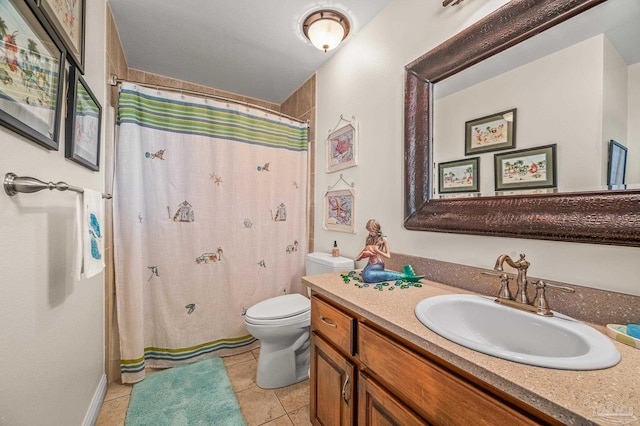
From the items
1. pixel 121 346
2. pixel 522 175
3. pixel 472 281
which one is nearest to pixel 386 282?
pixel 472 281

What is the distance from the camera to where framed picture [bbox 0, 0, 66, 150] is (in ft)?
2.11

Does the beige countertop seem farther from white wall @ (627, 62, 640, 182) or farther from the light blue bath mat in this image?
the light blue bath mat

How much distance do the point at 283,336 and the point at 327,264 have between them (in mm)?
522

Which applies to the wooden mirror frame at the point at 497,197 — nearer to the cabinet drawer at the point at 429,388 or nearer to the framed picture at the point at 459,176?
the framed picture at the point at 459,176

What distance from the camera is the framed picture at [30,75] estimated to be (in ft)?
2.11

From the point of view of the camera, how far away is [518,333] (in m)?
0.83

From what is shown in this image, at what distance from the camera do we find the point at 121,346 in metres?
1.61

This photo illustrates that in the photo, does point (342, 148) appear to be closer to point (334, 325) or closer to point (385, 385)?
point (334, 325)

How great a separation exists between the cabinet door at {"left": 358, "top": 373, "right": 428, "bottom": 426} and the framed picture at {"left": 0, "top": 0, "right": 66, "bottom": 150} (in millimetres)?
1281

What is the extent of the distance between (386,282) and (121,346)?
1710 mm

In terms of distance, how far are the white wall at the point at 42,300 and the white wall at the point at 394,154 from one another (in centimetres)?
145

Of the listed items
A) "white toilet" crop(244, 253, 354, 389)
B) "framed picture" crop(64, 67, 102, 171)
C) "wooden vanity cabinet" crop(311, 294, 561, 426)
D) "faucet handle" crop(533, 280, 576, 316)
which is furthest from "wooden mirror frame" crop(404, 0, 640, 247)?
"framed picture" crop(64, 67, 102, 171)

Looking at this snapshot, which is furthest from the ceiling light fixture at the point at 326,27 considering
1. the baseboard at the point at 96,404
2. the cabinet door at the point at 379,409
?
the baseboard at the point at 96,404

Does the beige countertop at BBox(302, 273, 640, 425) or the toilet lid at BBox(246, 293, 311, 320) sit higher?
the beige countertop at BBox(302, 273, 640, 425)
